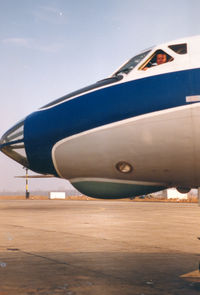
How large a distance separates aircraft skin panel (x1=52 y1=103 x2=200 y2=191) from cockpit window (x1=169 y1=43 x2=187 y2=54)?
0.95 m

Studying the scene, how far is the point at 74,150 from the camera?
4715mm

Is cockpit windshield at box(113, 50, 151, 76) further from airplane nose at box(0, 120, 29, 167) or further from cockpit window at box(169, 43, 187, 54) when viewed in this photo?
airplane nose at box(0, 120, 29, 167)

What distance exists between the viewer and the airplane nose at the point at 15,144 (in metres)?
5.00

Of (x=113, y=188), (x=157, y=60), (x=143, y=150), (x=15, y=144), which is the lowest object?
(x=113, y=188)

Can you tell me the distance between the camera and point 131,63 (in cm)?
529

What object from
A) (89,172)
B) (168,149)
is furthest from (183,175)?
(89,172)

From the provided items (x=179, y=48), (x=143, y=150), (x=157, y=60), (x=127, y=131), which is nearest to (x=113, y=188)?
(x=143, y=150)

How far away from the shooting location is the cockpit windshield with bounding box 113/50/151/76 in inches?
200

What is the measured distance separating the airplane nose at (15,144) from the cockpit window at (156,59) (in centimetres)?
193

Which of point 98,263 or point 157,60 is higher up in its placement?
point 157,60

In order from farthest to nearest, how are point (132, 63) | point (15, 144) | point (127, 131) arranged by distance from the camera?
point (132, 63) → point (15, 144) → point (127, 131)

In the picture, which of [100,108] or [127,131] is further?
[100,108]

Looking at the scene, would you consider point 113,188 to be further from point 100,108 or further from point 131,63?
point 131,63

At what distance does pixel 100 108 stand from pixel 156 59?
1.11 metres
